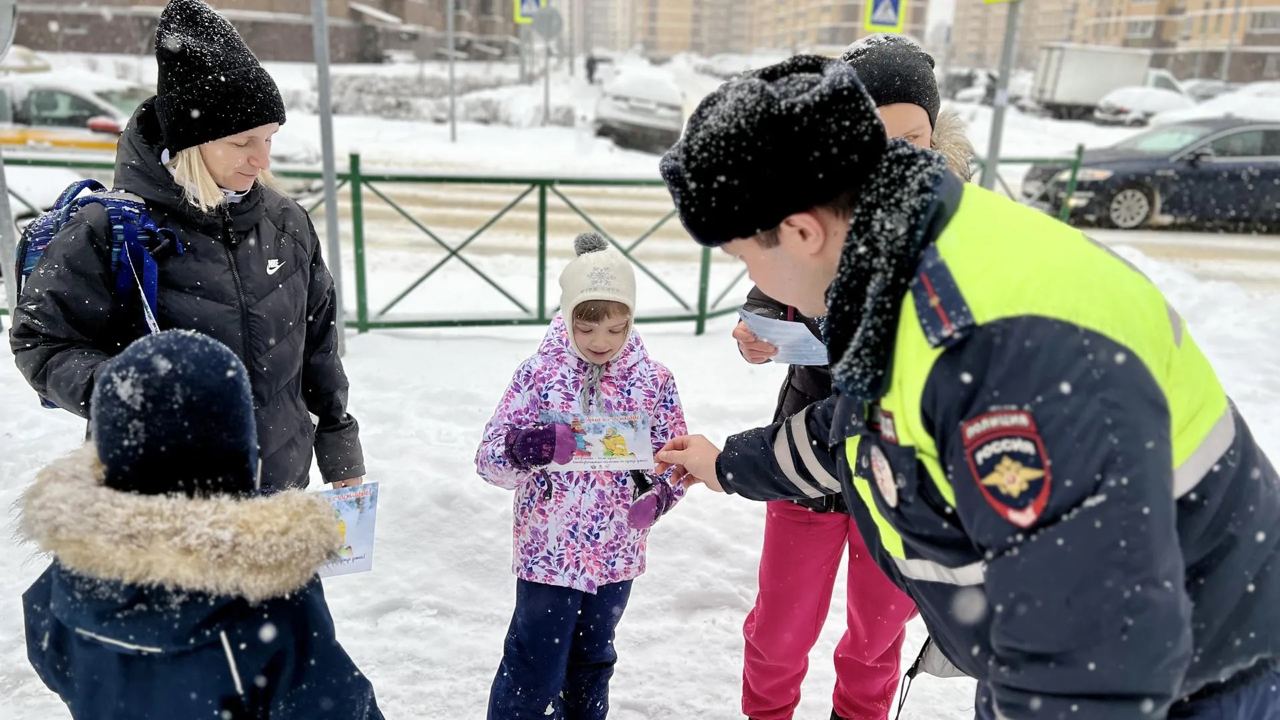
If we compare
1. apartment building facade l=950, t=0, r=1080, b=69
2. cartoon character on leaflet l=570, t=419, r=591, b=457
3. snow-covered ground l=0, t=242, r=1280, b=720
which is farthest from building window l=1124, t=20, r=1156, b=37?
Answer: cartoon character on leaflet l=570, t=419, r=591, b=457

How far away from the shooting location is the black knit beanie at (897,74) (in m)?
2.32

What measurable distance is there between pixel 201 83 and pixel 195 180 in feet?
0.78

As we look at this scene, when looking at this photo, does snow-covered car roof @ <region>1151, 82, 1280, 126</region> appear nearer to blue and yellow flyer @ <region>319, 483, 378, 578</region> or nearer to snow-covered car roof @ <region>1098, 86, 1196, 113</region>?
snow-covered car roof @ <region>1098, 86, 1196, 113</region>

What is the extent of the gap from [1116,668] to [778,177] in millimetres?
761

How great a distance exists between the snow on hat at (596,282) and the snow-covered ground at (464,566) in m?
1.34

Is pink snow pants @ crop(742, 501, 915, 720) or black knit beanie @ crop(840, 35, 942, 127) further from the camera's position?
pink snow pants @ crop(742, 501, 915, 720)

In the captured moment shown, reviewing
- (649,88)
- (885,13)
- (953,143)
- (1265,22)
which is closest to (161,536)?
(953,143)

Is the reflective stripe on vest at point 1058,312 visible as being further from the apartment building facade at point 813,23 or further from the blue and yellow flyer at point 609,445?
the apartment building facade at point 813,23

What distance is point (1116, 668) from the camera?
100cm

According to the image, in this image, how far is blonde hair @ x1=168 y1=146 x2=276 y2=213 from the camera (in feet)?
6.88

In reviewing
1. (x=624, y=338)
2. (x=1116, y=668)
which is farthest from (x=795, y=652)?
(x=1116, y=668)

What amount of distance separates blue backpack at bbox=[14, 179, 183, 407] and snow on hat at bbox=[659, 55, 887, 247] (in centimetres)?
142

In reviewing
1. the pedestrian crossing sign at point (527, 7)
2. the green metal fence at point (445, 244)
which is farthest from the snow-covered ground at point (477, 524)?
the pedestrian crossing sign at point (527, 7)

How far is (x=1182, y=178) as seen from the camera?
11680mm
